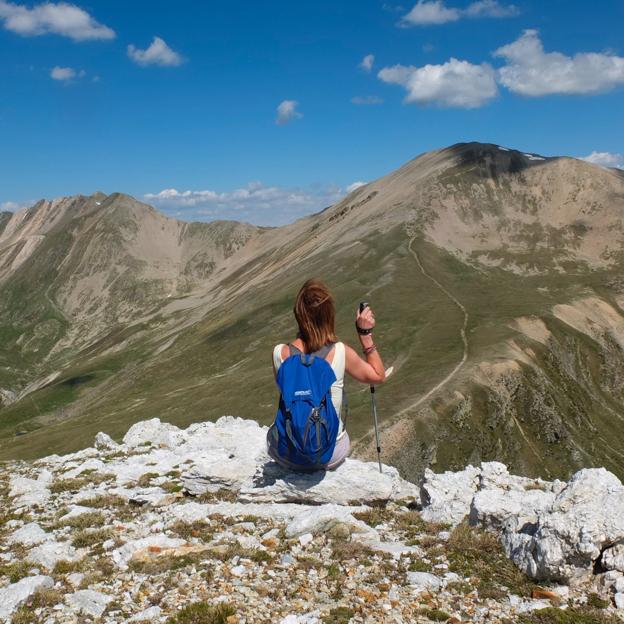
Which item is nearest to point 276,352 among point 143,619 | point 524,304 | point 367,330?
point 367,330

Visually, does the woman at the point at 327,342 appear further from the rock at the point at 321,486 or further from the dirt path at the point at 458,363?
the dirt path at the point at 458,363

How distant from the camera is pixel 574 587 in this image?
1085 cm

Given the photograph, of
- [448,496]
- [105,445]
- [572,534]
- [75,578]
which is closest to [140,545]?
[75,578]

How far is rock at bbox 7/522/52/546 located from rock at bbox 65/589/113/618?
14.5ft

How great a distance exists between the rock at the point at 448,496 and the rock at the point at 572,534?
274 centimetres

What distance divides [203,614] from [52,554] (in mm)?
5838

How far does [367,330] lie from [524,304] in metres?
136

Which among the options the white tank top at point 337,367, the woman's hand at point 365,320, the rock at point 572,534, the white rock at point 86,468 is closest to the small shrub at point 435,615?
the rock at point 572,534

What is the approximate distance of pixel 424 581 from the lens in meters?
11.1

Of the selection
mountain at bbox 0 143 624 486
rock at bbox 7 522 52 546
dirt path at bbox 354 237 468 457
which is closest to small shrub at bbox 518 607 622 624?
rock at bbox 7 522 52 546

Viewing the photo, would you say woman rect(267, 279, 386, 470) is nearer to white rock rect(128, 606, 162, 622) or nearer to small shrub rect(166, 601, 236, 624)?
small shrub rect(166, 601, 236, 624)

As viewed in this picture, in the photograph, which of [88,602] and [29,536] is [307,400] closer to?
[88,602]

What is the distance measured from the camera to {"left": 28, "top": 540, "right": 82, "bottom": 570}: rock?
13.1 m

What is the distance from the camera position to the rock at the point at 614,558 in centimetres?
1071
